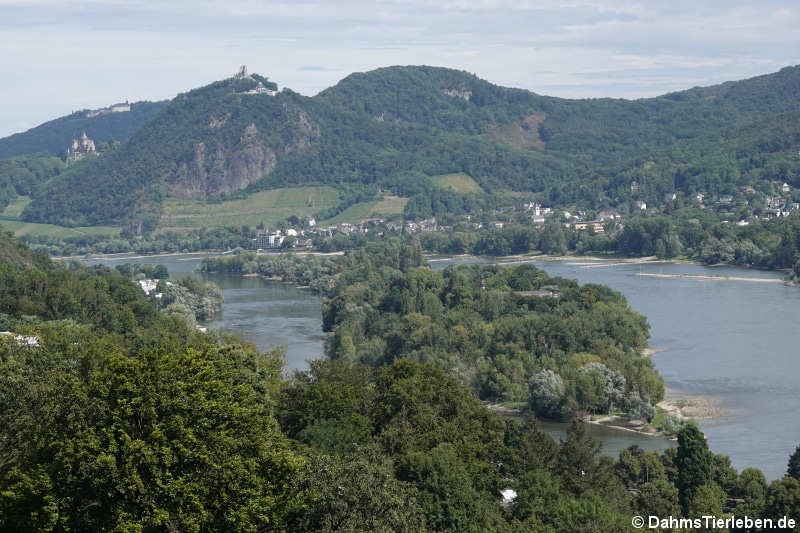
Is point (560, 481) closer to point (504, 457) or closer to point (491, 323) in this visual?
point (504, 457)

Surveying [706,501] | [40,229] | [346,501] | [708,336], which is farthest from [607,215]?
[346,501]

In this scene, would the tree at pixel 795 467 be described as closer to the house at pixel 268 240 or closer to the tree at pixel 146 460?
the tree at pixel 146 460

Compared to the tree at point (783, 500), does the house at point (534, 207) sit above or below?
above

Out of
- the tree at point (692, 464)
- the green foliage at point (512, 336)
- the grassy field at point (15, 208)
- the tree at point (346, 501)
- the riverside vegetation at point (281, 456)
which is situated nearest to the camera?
the riverside vegetation at point (281, 456)

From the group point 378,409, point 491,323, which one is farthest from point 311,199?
point 378,409

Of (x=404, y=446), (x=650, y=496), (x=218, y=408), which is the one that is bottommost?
(x=650, y=496)

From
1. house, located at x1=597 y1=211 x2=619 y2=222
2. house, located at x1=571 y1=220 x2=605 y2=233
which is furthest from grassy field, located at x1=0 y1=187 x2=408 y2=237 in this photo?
house, located at x1=571 y1=220 x2=605 y2=233

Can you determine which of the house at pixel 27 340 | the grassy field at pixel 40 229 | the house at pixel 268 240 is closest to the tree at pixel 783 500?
the house at pixel 27 340
